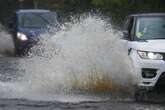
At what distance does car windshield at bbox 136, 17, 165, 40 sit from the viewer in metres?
12.5

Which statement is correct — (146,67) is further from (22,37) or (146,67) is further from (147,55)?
(22,37)

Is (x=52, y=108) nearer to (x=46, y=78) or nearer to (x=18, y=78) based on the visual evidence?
(x=46, y=78)

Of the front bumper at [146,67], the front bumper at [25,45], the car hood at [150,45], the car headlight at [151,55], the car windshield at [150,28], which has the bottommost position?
the front bumper at [25,45]

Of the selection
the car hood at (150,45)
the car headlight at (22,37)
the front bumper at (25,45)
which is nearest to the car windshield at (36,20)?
the car headlight at (22,37)

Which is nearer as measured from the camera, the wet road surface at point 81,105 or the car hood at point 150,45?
the wet road surface at point 81,105

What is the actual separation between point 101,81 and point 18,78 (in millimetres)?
2889

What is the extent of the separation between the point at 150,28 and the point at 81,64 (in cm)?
141

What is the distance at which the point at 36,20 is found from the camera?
77.8ft

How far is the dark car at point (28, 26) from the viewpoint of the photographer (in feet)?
74.2

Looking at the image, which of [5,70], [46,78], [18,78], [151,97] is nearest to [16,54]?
[5,70]

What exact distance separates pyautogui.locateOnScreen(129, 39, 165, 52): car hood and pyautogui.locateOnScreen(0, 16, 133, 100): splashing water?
0.32m

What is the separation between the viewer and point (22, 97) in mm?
12250

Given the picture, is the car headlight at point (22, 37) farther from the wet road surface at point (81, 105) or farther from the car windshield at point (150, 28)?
the wet road surface at point (81, 105)

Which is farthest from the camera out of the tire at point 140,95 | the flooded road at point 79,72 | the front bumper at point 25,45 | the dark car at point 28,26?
the dark car at point 28,26
